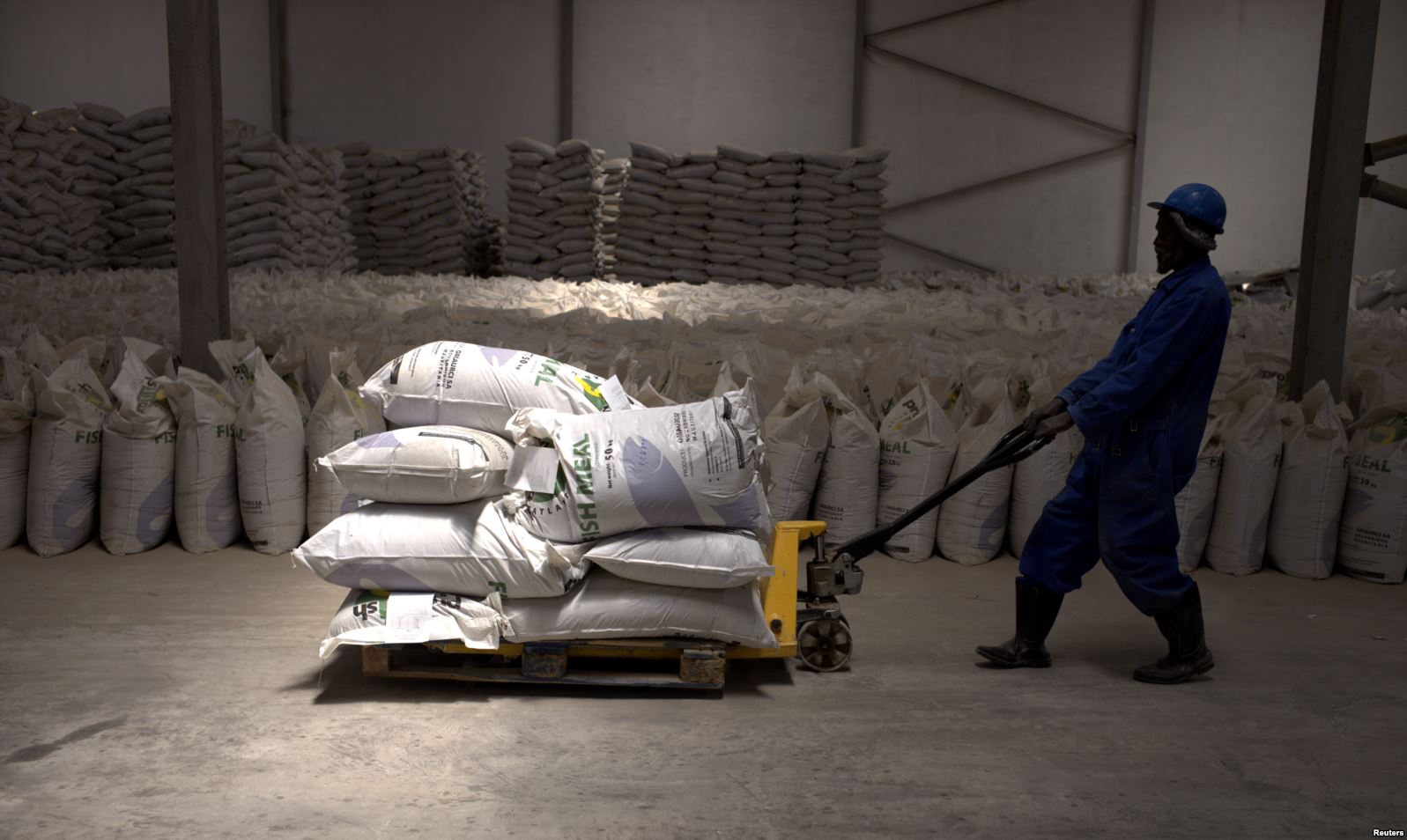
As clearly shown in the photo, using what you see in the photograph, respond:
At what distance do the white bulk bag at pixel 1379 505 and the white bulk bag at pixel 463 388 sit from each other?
321cm

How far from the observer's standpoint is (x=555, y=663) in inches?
124

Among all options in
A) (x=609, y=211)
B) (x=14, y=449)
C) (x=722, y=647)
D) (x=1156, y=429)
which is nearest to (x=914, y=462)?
(x=1156, y=429)

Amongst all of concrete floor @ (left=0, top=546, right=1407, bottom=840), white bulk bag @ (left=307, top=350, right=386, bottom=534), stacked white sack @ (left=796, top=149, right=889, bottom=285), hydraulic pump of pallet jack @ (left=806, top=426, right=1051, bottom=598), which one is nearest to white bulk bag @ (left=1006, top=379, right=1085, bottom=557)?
concrete floor @ (left=0, top=546, right=1407, bottom=840)

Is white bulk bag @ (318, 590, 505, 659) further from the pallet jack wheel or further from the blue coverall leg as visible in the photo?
the blue coverall leg

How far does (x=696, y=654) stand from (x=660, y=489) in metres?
0.50

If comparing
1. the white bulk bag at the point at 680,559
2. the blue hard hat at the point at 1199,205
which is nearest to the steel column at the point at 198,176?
the white bulk bag at the point at 680,559

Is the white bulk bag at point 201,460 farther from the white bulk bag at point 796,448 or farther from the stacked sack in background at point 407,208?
the stacked sack in background at point 407,208

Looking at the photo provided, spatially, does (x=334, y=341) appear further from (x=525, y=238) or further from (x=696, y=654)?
(x=525, y=238)

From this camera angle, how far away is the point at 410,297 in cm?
693

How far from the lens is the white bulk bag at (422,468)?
3160 mm

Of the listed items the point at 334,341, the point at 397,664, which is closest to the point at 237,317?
the point at 334,341

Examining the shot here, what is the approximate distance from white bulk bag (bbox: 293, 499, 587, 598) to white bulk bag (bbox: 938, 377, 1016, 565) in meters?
1.98

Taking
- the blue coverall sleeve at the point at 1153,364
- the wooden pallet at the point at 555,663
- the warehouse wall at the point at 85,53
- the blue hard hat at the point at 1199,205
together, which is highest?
the warehouse wall at the point at 85,53

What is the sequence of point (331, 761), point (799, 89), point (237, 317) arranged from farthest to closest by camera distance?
point (799, 89) < point (237, 317) < point (331, 761)
